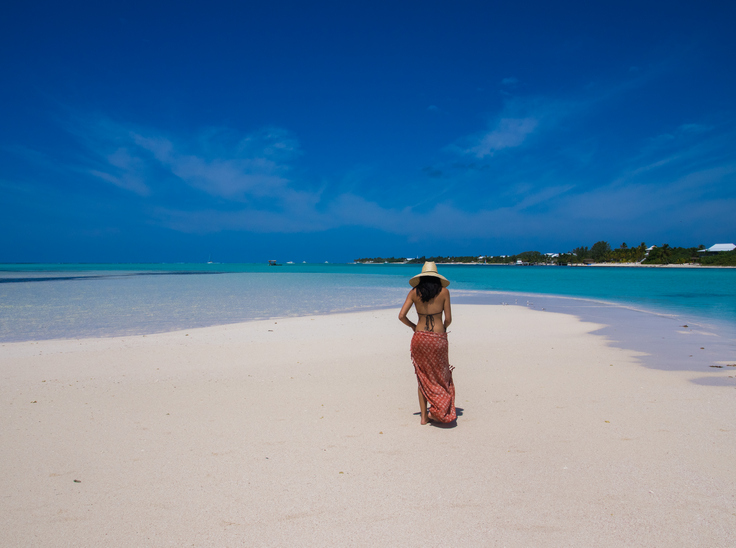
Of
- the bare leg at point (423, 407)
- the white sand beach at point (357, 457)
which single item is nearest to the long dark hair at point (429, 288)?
the bare leg at point (423, 407)

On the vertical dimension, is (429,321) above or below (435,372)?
above

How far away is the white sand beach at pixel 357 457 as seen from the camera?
3213mm

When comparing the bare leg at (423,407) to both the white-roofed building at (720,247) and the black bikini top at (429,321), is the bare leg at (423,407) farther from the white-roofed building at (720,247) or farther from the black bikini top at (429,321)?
the white-roofed building at (720,247)

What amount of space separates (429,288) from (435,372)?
106 centimetres

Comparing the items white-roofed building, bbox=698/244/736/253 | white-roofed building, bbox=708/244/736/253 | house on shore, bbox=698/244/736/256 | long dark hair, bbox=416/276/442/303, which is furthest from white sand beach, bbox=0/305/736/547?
white-roofed building, bbox=708/244/736/253

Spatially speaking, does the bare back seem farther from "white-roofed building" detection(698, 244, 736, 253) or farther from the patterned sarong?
"white-roofed building" detection(698, 244, 736, 253)

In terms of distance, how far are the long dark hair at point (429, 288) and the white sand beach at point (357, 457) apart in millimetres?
1684

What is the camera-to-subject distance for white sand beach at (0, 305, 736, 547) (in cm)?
321

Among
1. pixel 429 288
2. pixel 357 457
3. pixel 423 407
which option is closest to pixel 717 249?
pixel 423 407

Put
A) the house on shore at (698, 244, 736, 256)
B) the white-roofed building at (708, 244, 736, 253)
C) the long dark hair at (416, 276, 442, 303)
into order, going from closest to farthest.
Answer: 1. the long dark hair at (416, 276, 442, 303)
2. the house on shore at (698, 244, 736, 256)
3. the white-roofed building at (708, 244, 736, 253)

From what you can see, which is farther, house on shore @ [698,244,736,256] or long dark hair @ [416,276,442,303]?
house on shore @ [698,244,736,256]

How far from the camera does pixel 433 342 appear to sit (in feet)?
16.6

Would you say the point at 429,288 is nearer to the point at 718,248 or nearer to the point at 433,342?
the point at 433,342

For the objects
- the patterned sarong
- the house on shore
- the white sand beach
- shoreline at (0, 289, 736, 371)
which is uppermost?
the house on shore
